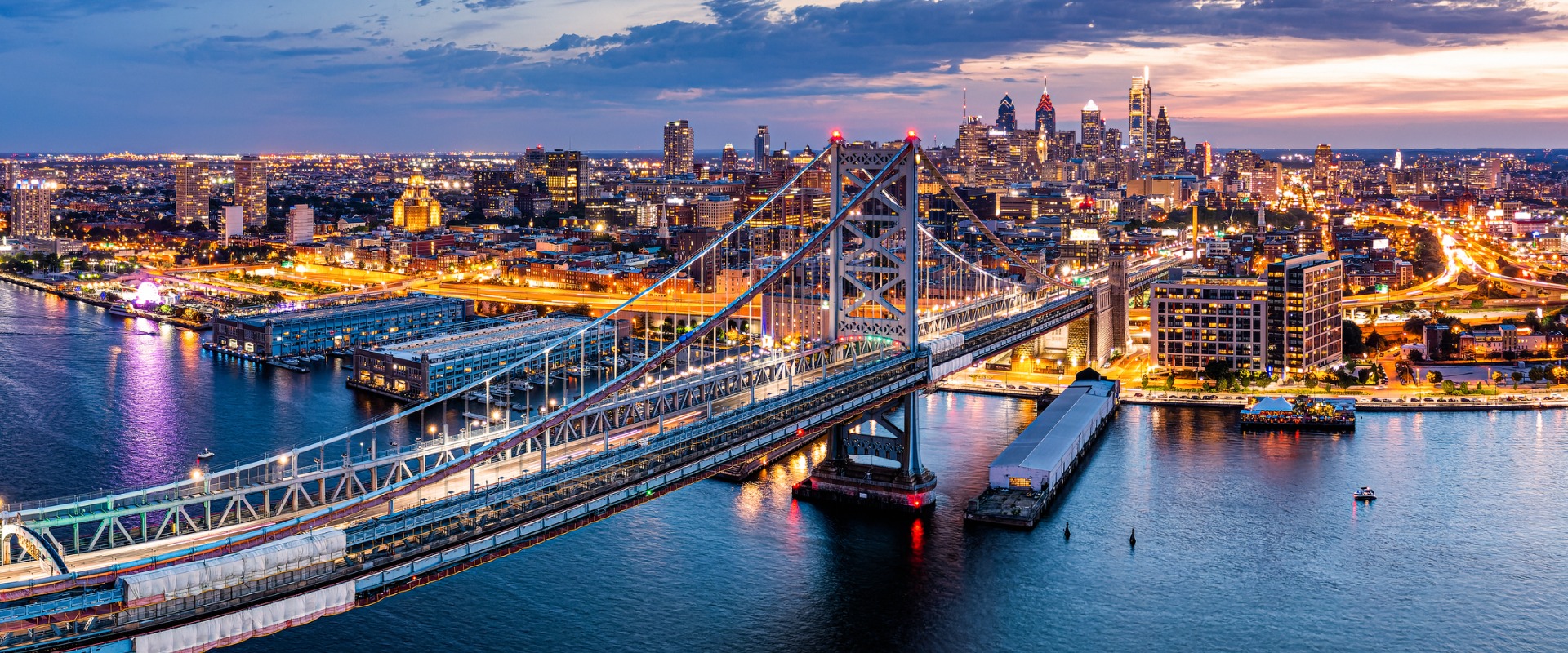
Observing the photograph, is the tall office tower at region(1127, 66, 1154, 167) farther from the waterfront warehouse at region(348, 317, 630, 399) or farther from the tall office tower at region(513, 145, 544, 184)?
the waterfront warehouse at region(348, 317, 630, 399)

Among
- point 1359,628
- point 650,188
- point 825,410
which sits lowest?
point 1359,628

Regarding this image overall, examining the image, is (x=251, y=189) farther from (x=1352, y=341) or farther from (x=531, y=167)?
(x=1352, y=341)

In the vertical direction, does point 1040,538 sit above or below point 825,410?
below

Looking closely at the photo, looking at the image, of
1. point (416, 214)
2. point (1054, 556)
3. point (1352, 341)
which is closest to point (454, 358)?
point (1054, 556)

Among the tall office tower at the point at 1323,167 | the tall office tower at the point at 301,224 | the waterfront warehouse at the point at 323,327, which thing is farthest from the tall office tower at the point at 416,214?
the tall office tower at the point at 1323,167

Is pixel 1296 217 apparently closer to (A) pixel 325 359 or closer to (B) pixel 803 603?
(A) pixel 325 359

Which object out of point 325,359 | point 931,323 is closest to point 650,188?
point 325,359
